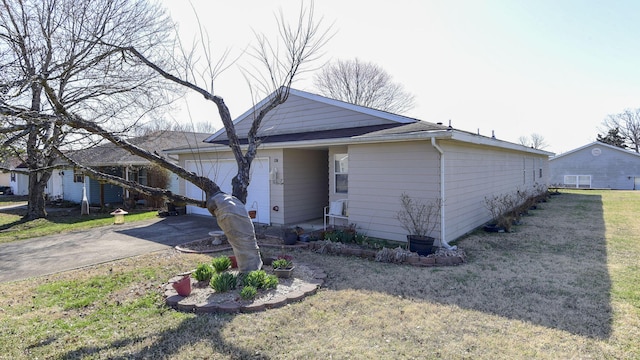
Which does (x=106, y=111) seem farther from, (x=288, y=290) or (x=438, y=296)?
(x=438, y=296)

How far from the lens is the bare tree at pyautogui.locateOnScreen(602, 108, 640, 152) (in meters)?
41.4

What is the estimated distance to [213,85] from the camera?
18.0 feet

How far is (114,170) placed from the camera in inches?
702

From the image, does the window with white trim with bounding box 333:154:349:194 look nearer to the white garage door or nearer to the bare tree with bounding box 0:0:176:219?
the white garage door

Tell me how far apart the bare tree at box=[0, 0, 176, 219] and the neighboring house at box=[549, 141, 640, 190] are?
103 ft

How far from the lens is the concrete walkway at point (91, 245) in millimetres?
6617

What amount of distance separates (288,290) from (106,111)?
9.57 metres

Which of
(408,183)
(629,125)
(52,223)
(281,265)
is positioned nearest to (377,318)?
(281,265)

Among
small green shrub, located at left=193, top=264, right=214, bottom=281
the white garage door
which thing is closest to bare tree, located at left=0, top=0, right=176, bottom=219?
the white garage door

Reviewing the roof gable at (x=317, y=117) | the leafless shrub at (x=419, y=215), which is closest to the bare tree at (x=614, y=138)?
the roof gable at (x=317, y=117)

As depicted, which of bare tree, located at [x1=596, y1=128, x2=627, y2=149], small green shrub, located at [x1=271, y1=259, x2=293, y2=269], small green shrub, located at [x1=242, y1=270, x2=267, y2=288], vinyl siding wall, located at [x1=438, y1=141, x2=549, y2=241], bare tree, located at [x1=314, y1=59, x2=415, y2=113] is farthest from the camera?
bare tree, located at [x1=596, y1=128, x2=627, y2=149]

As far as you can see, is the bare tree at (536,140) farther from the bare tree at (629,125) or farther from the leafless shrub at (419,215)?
the leafless shrub at (419,215)

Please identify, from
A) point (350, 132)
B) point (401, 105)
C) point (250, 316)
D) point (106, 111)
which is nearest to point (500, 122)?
point (401, 105)

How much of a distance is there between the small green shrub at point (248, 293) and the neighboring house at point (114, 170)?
11.7 m
